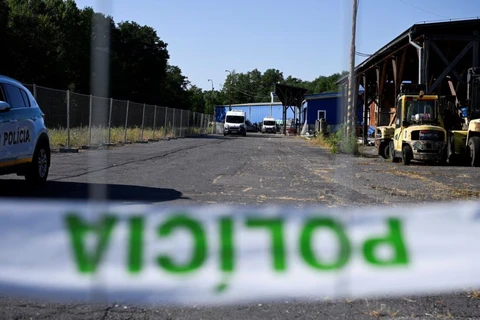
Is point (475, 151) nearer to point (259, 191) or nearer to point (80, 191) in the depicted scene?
point (259, 191)

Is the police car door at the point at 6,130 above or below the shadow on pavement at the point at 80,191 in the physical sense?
above

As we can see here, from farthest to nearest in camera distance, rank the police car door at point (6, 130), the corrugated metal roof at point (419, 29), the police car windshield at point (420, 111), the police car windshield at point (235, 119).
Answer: the police car windshield at point (235, 119)
the corrugated metal roof at point (419, 29)
the police car windshield at point (420, 111)
the police car door at point (6, 130)

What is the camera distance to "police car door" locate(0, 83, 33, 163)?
8.89 metres

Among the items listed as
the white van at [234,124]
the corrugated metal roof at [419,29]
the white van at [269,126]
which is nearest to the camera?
the corrugated metal roof at [419,29]

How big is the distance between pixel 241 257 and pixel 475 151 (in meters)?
15.3

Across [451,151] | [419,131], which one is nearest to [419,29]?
[451,151]

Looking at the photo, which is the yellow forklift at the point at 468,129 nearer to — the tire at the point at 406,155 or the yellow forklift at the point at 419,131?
the yellow forklift at the point at 419,131

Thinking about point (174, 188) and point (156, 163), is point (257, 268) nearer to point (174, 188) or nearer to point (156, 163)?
point (174, 188)

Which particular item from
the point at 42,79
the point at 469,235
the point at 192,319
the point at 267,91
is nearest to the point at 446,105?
the point at 469,235

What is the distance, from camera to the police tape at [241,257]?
171 inches

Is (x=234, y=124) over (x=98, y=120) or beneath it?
over

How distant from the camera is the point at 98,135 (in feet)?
61.1

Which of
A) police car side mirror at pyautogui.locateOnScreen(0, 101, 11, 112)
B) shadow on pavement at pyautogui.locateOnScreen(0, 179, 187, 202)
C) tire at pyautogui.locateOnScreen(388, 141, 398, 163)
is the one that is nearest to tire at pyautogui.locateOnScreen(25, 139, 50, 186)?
shadow on pavement at pyautogui.locateOnScreen(0, 179, 187, 202)

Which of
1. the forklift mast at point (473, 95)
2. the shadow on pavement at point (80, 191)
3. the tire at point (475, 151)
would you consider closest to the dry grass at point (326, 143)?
the forklift mast at point (473, 95)
